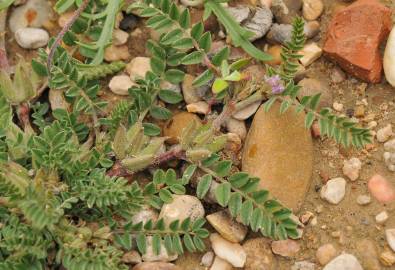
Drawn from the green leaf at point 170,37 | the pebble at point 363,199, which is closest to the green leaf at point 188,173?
the green leaf at point 170,37

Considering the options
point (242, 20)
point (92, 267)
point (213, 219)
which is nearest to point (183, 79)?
point (242, 20)

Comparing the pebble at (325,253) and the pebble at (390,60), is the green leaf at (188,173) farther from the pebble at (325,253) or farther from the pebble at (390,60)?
the pebble at (390,60)

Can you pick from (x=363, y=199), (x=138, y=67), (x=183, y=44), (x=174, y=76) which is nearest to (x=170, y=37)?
(x=183, y=44)

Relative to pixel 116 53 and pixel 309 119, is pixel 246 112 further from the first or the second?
pixel 116 53

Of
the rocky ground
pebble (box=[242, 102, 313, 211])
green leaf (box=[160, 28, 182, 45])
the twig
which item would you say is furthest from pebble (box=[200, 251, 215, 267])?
the twig

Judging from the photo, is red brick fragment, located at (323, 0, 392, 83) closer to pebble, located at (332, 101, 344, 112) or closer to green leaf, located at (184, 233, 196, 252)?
pebble, located at (332, 101, 344, 112)

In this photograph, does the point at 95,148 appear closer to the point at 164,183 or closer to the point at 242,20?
the point at 164,183
